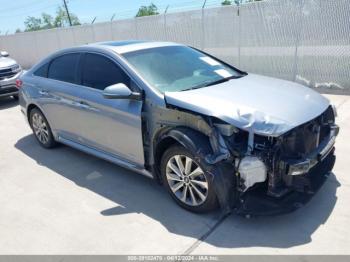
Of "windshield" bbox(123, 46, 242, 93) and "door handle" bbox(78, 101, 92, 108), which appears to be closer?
"windshield" bbox(123, 46, 242, 93)

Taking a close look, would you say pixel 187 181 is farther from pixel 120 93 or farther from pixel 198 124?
pixel 120 93

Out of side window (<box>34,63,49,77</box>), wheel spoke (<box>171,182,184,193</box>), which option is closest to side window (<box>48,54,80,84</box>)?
side window (<box>34,63,49,77</box>)

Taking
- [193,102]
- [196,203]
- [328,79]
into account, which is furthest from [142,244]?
[328,79]

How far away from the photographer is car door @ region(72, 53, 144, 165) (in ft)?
12.0

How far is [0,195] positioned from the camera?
164 inches

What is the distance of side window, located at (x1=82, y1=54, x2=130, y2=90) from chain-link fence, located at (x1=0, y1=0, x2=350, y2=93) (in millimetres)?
5943

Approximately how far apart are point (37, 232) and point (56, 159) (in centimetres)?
187

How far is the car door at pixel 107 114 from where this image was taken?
365 centimetres

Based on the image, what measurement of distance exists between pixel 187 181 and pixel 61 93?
2.35 m

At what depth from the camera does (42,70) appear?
17.1ft

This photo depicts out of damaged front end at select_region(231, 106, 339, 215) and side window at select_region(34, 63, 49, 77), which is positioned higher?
side window at select_region(34, 63, 49, 77)

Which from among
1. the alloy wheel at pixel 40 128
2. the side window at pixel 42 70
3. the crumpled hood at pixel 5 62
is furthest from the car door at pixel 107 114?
the crumpled hood at pixel 5 62

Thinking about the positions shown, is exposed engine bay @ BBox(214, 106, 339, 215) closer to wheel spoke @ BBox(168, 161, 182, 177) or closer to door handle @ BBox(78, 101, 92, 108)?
wheel spoke @ BBox(168, 161, 182, 177)

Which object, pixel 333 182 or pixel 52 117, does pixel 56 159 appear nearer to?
pixel 52 117
